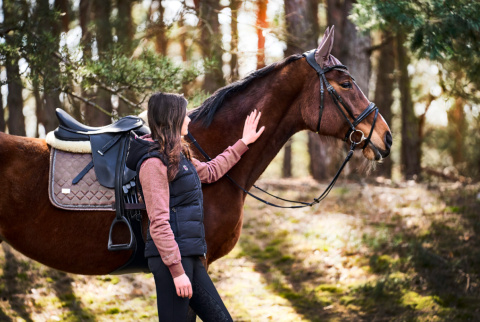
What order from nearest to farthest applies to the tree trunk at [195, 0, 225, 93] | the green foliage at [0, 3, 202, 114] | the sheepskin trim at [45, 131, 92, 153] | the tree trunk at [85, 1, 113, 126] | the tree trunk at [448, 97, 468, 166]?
the sheepskin trim at [45, 131, 92, 153], the green foliage at [0, 3, 202, 114], the tree trunk at [195, 0, 225, 93], the tree trunk at [85, 1, 113, 126], the tree trunk at [448, 97, 468, 166]

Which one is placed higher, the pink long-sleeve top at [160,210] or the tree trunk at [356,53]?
the tree trunk at [356,53]

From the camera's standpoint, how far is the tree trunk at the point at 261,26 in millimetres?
7238

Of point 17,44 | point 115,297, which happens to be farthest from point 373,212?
point 17,44

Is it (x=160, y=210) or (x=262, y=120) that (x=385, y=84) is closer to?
(x=262, y=120)

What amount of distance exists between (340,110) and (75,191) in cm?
206

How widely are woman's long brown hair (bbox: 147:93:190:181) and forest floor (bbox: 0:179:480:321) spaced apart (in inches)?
141

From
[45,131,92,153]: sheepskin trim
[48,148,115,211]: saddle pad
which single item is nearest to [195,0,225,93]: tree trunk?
[45,131,92,153]: sheepskin trim

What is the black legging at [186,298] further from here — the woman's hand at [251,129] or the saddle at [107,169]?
the woman's hand at [251,129]

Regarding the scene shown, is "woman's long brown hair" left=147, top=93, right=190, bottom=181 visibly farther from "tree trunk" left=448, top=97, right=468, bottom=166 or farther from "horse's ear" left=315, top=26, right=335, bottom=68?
"tree trunk" left=448, top=97, right=468, bottom=166

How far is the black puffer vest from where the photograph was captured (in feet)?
8.37

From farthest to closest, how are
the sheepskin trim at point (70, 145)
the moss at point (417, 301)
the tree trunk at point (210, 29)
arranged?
the tree trunk at point (210, 29), the moss at point (417, 301), the sheepskin trim at point (70, 145)

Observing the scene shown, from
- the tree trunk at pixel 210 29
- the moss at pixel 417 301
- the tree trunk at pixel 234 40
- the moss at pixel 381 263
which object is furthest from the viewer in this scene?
the tree trunk at pixel 210 29

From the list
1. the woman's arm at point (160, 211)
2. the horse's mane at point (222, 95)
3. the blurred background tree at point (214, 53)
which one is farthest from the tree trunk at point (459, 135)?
the woman's arm at point (160, 211)

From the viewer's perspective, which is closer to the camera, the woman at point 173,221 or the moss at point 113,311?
the woman at point 173,221
